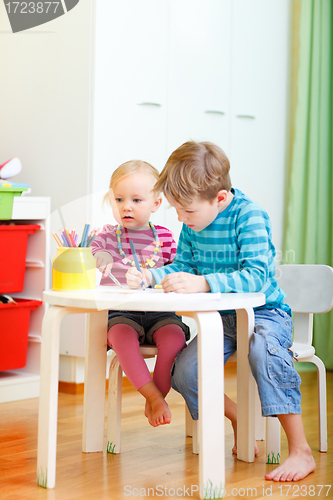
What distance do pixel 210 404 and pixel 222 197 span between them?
0.47 m

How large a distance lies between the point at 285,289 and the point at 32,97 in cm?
124

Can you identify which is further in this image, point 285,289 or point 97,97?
point 97,97

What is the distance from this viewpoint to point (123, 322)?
1.59 metres

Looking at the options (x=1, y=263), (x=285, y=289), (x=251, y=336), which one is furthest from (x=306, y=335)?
(x=1, y=263)

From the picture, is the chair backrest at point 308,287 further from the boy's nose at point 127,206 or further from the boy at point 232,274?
the boy's nose at point 127,206

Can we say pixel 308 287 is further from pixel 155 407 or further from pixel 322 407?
pixel 155 407

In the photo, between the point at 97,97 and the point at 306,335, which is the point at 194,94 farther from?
the point at 306,335

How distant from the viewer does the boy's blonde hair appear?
4.67ft

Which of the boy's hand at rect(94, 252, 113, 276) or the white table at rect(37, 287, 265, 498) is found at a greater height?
the boy's hand at rect(94, 252, 113, 276)

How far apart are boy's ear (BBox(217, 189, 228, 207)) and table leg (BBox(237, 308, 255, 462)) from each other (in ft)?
0.83

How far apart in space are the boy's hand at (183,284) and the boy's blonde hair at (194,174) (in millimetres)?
173

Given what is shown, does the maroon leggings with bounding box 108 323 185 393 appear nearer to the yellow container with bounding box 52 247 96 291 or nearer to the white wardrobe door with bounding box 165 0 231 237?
the yellow container with bounding box 52 247 96 291

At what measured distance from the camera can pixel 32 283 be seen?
237cm

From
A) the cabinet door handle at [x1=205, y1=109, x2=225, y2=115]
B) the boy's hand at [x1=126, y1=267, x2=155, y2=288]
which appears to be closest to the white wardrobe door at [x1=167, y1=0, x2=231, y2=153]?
→ the cabinet door handle at [x1=205, y1=109, x2=225, y2=115]
